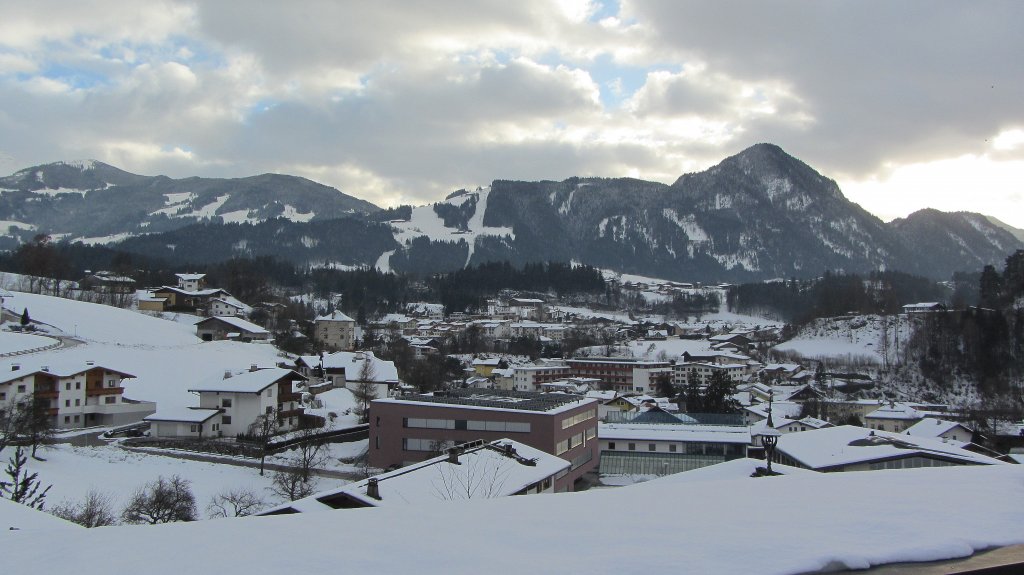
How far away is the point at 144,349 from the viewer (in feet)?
144

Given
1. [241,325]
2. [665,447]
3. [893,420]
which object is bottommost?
[893,420]

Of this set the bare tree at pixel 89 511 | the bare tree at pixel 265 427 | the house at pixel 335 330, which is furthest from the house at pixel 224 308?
the bare tree at pixel 89 511

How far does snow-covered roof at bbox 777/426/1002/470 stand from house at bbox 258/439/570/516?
20.1 ft

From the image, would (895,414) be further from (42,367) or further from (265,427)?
(42,367)

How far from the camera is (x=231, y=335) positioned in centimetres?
5456

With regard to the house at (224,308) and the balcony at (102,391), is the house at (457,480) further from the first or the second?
the house at (224,308)

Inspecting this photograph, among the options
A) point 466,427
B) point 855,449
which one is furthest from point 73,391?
point 855,449

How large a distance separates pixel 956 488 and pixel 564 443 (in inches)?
911

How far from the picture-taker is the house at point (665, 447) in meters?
27.7

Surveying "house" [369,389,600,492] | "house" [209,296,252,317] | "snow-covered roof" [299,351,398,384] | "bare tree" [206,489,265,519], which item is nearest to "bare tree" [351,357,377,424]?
"snow-covered roof" [299,351,398,384]

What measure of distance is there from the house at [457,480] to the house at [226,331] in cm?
4152

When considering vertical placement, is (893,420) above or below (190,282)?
below

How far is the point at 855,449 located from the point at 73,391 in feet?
102

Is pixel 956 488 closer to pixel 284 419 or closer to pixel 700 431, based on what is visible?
pixel 700 431
